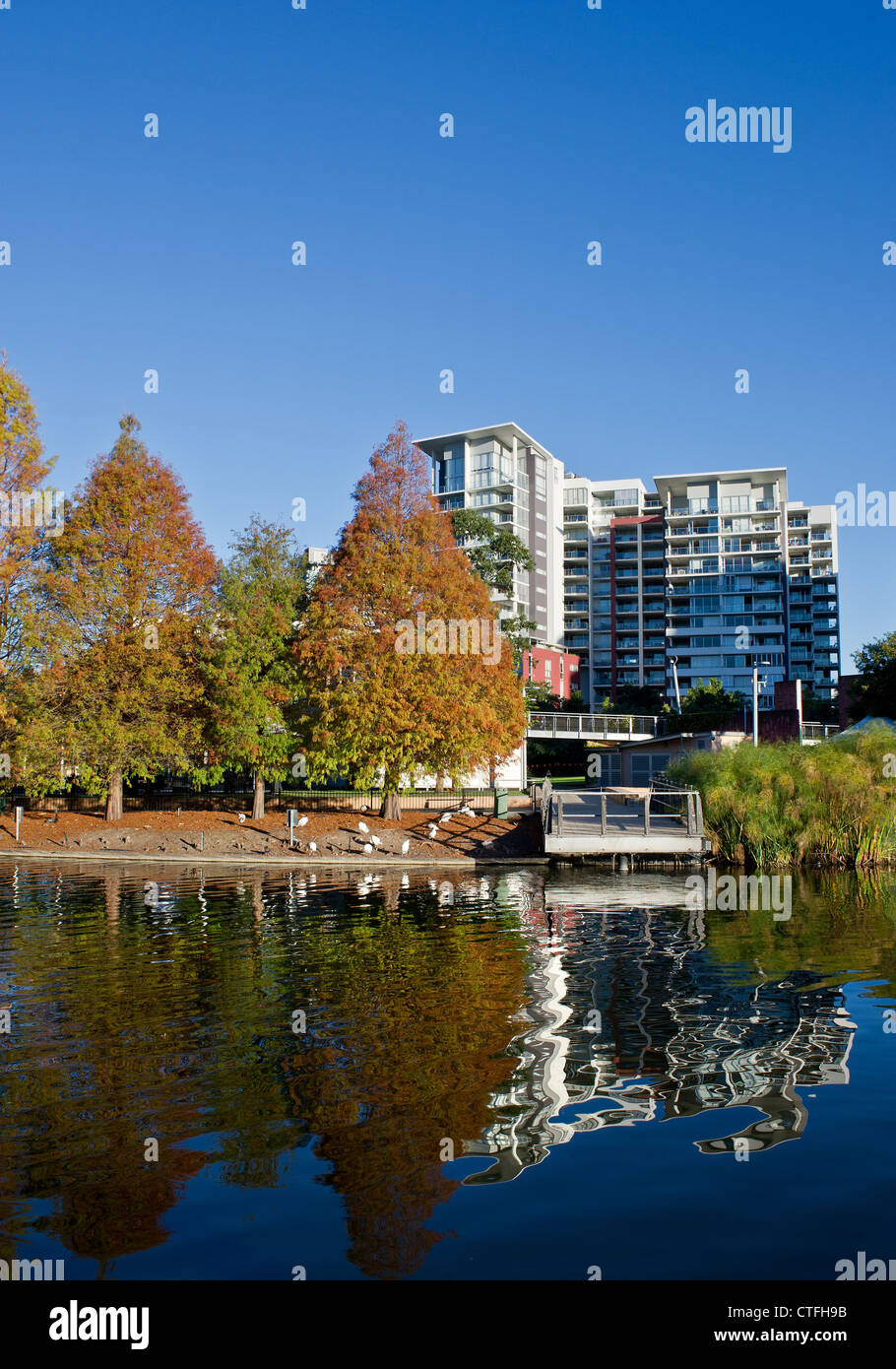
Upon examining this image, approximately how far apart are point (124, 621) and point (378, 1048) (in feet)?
108

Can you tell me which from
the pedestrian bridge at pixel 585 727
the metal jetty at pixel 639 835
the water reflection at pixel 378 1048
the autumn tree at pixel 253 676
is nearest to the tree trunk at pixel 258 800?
the autumn tree at pixel 253 676

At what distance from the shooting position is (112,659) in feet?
133

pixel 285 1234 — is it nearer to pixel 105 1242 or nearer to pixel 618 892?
pixel 105 1242

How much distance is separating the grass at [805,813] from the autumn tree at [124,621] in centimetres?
2248

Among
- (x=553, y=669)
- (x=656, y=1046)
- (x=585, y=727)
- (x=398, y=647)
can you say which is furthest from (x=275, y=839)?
(x=553, y=669)

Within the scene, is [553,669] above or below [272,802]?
above

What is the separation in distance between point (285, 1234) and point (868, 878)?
26935 millimetres

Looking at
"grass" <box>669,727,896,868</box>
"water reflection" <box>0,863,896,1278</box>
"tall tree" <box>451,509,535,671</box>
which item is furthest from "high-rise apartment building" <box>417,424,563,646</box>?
"water reflection" <box>0,863,896,1278</box>

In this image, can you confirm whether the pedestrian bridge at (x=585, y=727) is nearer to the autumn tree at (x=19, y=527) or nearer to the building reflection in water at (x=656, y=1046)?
the autumn tree at (x=19, y=527)

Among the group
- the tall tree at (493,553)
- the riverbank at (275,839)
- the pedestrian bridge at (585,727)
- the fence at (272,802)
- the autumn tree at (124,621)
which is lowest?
the riverbank at (275,839)

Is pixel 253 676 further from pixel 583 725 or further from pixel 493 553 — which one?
pixel 583 725

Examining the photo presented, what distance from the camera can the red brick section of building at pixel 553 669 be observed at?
101375 mm

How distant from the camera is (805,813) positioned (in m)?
32.8

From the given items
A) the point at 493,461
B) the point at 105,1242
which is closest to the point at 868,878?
the point at 105,1242
